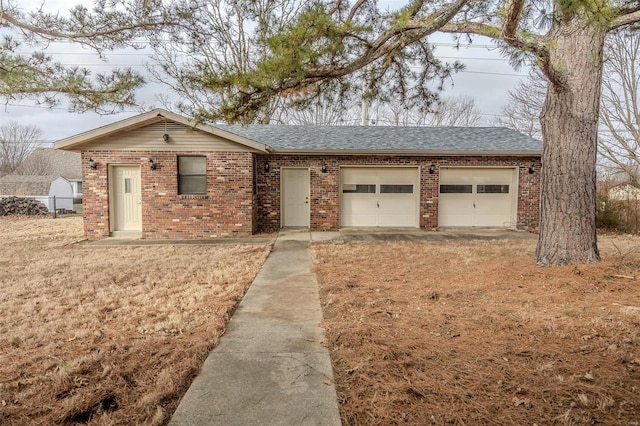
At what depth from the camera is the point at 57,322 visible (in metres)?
3.91

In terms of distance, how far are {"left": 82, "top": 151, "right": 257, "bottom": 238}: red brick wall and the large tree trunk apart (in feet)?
23.8

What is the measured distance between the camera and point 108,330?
12.1 feet

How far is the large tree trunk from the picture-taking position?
16.9ft

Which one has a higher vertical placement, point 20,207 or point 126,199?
point 126,199

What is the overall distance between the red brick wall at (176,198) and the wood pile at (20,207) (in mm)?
10734

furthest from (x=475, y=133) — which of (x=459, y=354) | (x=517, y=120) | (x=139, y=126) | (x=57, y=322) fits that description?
(x=57, y=322)

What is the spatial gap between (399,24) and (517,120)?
20.0 metres

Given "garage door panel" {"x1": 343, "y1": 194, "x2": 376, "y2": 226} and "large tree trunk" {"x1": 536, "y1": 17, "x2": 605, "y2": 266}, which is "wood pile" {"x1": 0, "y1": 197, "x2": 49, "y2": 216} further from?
"large tree trunk" {"x1": 536, "y1": 17, "x2": 605, "y2": 266}

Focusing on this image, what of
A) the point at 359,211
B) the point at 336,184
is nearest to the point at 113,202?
the point at 336,184

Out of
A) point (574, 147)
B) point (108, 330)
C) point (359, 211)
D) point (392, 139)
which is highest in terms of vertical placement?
point (392, 139)

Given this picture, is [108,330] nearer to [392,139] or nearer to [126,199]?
[126,199]

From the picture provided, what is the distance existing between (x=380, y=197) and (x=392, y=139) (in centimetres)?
222

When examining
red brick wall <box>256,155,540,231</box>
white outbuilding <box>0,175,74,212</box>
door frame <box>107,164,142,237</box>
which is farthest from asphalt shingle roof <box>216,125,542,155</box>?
white outbuilding <box>0,175,74,212</box>

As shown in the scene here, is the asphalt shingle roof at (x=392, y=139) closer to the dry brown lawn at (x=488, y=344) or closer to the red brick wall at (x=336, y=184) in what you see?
the red brick wall at (x=336, y=184)
